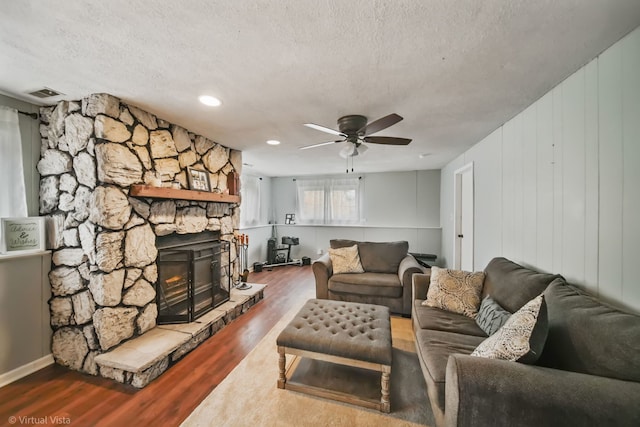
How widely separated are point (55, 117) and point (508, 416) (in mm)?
3647

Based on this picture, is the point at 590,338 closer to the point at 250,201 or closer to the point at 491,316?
the point at 491,316

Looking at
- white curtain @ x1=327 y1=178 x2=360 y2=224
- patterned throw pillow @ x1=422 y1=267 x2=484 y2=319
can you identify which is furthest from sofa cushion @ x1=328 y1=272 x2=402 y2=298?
white curtain @ x1=327 y1=178 x2=360 y2=224

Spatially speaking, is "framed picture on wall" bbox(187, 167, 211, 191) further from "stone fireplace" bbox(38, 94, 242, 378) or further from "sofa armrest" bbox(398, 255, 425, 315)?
"sofa armrest" bbox(398, 255, 425, 315)

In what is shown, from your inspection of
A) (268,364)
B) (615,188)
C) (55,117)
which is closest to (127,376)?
(268,364)

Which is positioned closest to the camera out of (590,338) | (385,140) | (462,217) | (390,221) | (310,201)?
(590,338)

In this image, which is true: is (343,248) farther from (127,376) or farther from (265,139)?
(127,376)

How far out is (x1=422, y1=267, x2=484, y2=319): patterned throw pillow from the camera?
6.79 feet

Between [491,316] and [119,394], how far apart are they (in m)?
2.81

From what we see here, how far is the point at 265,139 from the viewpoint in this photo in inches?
120

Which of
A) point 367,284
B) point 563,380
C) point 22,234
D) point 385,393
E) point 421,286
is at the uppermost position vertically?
point 22,234

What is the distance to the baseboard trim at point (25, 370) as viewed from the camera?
179 cm

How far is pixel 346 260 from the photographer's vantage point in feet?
11.4

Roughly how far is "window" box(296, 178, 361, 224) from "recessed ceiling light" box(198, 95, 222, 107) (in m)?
4.12

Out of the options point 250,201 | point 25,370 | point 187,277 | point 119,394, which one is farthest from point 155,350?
point 250,201
